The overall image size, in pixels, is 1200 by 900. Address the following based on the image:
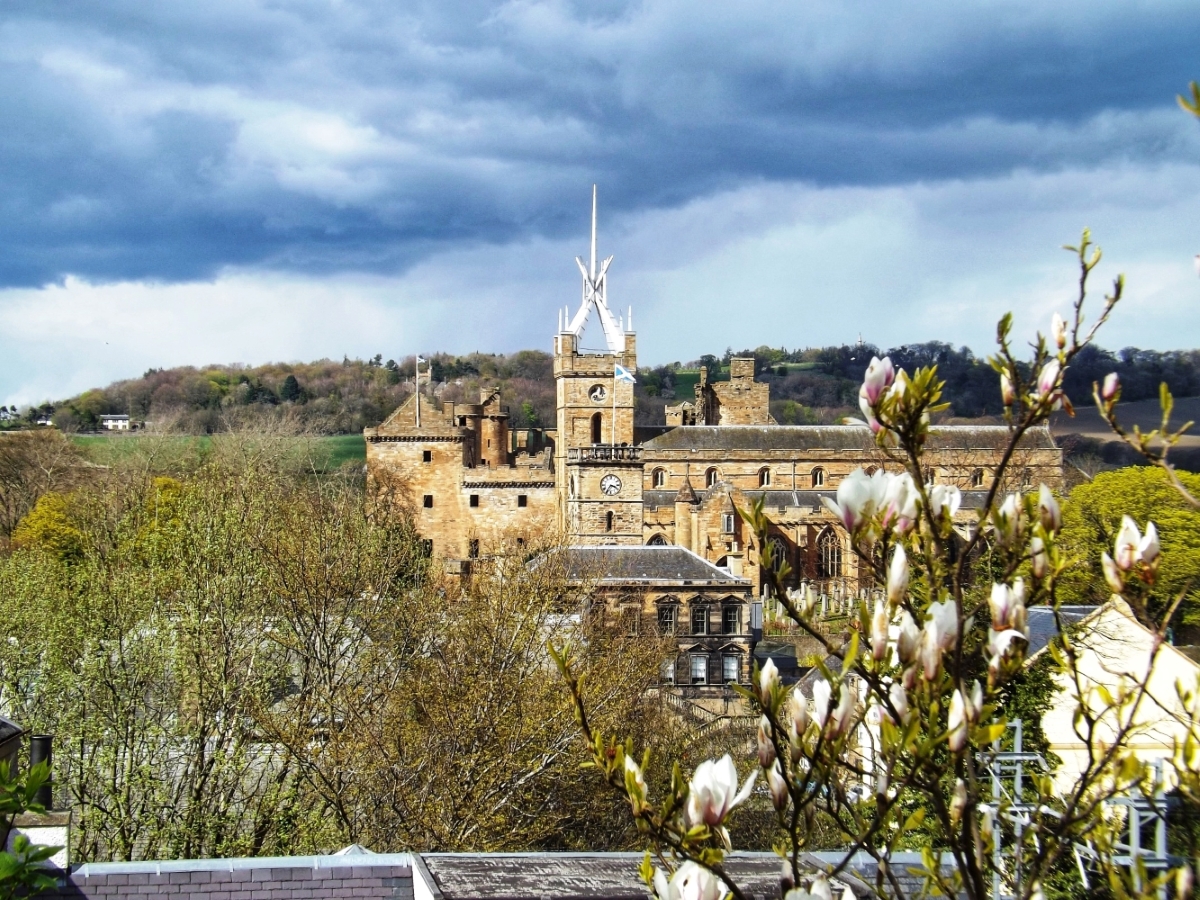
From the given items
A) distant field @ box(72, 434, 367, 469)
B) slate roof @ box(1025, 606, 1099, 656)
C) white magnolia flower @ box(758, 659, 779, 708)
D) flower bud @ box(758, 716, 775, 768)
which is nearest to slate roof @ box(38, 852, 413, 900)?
flower bud @ box(758, 716, 775, 768)

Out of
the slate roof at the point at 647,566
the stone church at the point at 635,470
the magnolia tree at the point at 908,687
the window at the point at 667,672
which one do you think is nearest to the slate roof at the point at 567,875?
the magnolia tree at the point at 908,687

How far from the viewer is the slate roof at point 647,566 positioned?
1123 inches

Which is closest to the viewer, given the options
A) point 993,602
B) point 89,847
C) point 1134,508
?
point 993,602

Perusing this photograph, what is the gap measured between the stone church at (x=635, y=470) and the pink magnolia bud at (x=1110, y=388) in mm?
35836

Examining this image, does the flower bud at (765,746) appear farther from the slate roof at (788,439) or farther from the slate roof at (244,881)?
the slate roof at (788,439)

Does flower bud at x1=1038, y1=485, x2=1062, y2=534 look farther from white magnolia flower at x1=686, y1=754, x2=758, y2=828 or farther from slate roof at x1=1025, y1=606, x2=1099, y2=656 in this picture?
slate roof at x1=1025, y1=606, x2=1099, y2=656

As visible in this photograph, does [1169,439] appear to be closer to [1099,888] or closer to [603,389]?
[1099,888]

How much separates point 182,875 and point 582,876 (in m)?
3.77

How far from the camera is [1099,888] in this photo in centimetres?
864

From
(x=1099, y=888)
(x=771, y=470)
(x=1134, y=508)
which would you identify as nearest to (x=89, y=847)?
(x=1099, y=888)

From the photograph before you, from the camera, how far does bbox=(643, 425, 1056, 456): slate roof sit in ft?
155

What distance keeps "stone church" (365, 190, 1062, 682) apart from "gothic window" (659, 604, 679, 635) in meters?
12.2

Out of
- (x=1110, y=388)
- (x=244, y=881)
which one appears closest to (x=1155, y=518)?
(x=244, y=881)

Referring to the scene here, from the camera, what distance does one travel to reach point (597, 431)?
47875 mm
